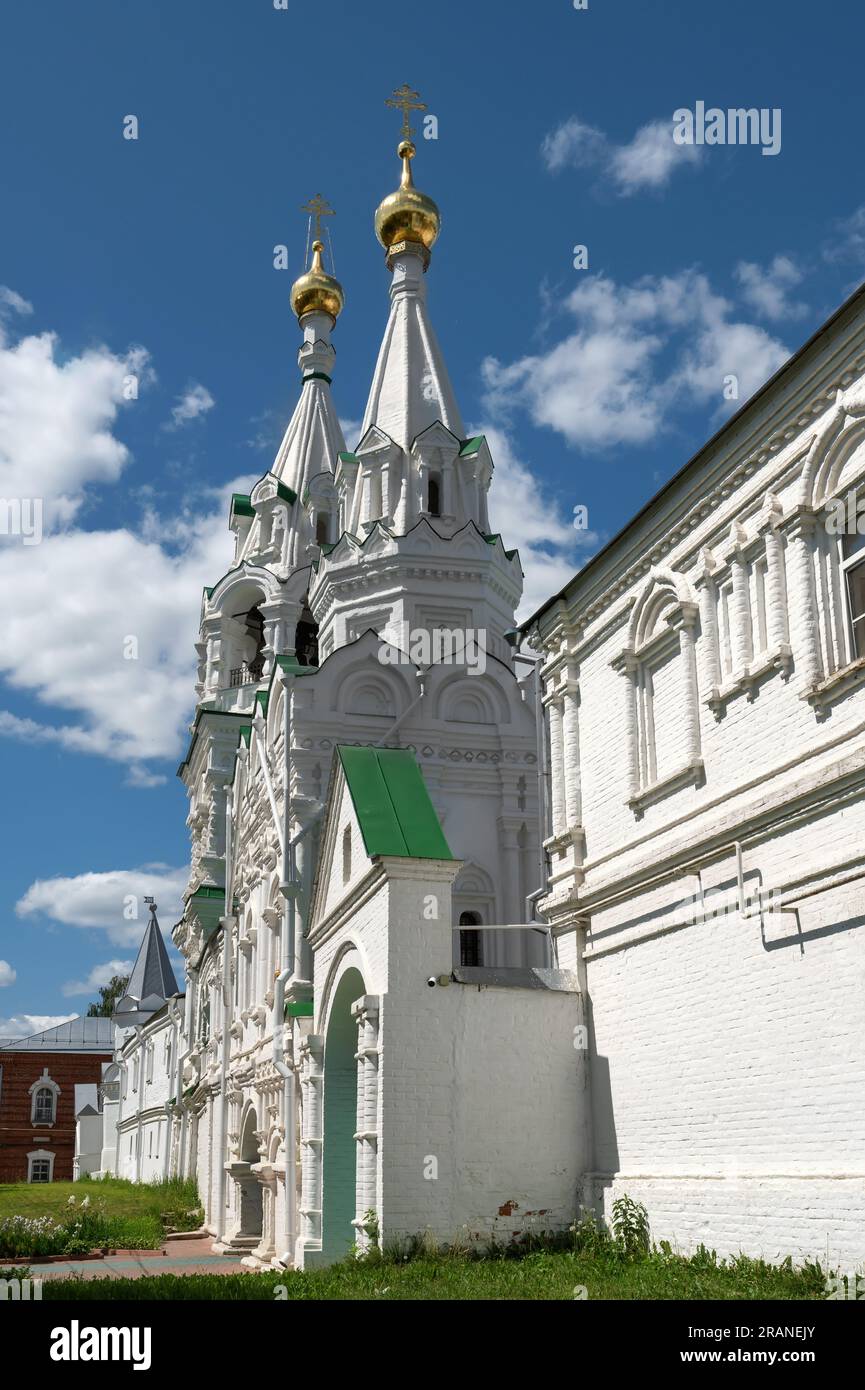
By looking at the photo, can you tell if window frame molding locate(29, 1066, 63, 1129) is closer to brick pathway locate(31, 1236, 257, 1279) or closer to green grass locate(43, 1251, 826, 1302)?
brick pathway locate(31, 1236, 257, 1279)

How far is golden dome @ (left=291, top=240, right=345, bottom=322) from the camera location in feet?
110

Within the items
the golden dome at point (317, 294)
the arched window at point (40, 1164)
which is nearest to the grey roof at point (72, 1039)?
the arched window at point (40, 1164)

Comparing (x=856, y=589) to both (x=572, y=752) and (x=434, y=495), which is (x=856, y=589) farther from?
(x=434, y=495)

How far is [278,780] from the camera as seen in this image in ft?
64.7

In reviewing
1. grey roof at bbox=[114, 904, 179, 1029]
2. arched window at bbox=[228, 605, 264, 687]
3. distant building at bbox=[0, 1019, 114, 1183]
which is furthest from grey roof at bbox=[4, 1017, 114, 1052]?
arched window at bbox=[228, 605, 264, 687]

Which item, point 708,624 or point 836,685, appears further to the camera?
point 708,624

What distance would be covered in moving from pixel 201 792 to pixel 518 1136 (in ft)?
65.2

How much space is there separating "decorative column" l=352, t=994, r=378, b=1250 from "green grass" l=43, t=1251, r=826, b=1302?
21.1 inches

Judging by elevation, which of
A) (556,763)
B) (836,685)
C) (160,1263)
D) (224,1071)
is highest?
(556,763)

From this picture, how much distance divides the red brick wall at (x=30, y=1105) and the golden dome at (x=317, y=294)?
34.4 metres

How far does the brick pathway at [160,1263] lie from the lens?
16047mm

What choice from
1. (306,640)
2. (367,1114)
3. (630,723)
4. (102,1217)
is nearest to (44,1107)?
(306,640)

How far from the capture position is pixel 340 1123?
50.2ft

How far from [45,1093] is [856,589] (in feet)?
170
